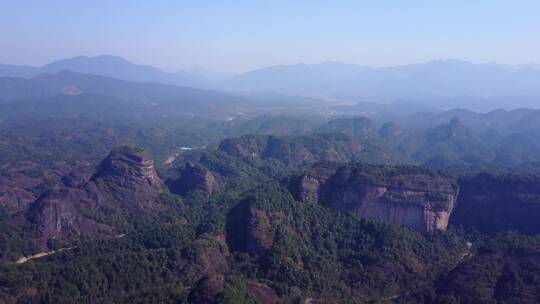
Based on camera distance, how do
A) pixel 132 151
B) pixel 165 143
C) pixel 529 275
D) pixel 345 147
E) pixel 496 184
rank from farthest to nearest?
pixel 165 143 < pixel 345 147 < pixel 132 151 < pixel 496 184 < pixel 529 275

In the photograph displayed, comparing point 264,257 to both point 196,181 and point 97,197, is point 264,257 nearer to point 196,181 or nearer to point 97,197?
point 97,197

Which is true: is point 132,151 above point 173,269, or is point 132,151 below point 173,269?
above

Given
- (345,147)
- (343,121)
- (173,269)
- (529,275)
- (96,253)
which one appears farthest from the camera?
(343,121)

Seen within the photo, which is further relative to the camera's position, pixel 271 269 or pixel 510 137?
pixel 510 137

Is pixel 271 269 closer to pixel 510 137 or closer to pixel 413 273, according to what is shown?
pixel 413 273

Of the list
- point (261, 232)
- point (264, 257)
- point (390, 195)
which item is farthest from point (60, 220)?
point (390, 195)

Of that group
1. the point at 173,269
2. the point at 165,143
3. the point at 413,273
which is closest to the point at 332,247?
the point at 413,273

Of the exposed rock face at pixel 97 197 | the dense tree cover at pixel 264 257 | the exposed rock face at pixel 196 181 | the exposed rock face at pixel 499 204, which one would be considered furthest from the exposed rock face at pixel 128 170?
the exposed rock face at pixel 499 204

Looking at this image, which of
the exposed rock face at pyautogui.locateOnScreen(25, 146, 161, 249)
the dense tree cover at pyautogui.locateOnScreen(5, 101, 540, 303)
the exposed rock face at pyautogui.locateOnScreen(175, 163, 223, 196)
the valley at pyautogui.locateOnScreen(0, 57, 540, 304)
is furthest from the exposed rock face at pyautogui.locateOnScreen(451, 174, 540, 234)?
the exposed rock face at pyautogui.locateOnScreen(25, 146, 161, 249)
